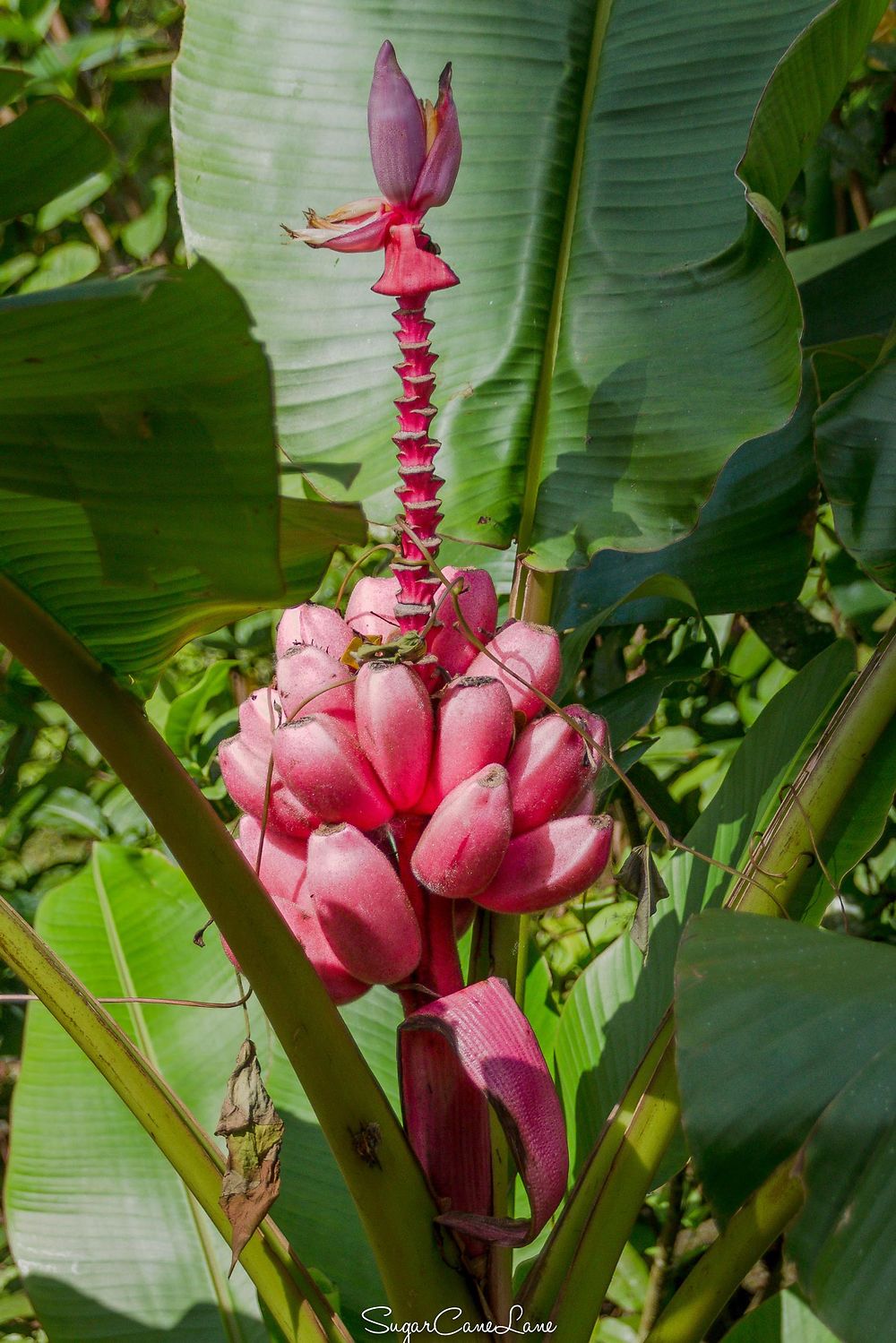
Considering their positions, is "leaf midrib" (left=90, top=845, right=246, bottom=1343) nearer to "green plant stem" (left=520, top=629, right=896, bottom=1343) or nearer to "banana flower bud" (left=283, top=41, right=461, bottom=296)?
"green plant stem" (left=520, top=629, right=896, bottom=1343)

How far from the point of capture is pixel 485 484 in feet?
2.60

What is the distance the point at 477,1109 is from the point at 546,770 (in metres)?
0.18

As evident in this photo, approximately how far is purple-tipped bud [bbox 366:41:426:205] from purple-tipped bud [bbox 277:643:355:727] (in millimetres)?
240

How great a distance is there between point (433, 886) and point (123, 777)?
164 millimetres

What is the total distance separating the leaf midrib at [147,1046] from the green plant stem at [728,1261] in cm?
39

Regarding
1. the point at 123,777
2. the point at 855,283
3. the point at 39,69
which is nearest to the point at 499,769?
the point at 123,777

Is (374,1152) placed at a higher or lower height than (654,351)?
lower

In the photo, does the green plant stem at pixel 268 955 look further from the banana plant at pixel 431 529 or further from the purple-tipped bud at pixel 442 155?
the purple-tipped bud at pixel 442 155

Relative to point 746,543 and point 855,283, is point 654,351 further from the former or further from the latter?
point 855,283

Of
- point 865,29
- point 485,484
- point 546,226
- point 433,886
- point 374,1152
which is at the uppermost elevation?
point 865,29

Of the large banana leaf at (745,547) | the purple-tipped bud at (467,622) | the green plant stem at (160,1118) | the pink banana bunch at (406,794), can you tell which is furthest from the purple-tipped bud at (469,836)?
the large banana leaf at (745,547)

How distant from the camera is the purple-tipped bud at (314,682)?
612 millimetres

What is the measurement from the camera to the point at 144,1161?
98 cm

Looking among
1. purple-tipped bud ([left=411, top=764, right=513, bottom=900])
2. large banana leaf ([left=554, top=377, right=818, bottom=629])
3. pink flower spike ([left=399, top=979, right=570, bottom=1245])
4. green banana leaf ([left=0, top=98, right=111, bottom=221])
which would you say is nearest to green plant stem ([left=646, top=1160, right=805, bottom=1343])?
pink flower spike ([left=399, top=979, right=570, bottom=1245])
